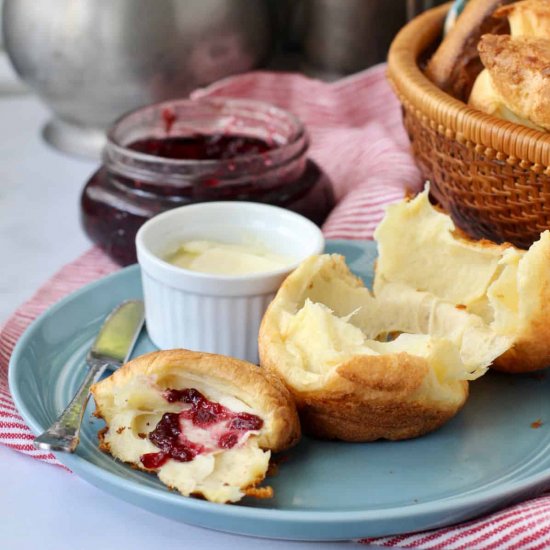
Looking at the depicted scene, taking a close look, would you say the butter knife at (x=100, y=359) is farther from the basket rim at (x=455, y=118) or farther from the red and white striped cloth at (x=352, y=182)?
the basket rim at (x=455, y=118)

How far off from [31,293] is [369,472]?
2.75 feet

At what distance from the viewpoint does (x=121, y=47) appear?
2.03m

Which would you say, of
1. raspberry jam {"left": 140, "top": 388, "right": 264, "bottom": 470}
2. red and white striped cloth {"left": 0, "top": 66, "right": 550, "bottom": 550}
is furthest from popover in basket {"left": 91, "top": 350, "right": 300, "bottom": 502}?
red and white striped cloth {"left": 0, "top": 66, "right": 550, "bottom": 550}

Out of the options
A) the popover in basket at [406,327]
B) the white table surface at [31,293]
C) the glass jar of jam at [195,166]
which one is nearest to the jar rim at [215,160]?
the glass jar of jam at [195,166]

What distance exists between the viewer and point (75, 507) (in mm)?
1119

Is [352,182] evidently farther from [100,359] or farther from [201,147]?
[100,359]

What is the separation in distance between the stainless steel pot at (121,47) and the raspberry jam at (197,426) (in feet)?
3.70

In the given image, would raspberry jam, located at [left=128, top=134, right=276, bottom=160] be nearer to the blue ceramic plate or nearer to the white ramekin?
the white ramekin

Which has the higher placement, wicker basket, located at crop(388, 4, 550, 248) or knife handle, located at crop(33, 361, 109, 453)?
wicker basket, located at crop(388, 4, 550, 248)

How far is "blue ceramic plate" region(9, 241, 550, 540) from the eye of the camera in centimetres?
99

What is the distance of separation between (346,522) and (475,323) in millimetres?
332

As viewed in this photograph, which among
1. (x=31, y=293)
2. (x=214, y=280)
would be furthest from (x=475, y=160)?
(x=31, y=293)

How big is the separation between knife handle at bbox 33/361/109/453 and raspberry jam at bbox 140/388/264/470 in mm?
82

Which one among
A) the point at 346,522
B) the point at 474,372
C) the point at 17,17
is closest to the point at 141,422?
the point at 346,522
